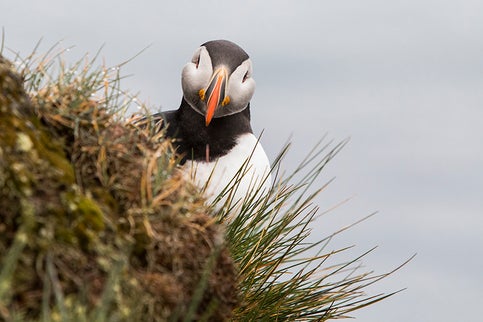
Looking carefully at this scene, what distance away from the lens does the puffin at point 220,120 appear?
694 cm

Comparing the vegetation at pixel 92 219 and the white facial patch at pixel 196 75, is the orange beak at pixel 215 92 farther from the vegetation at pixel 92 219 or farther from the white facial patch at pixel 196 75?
the vegetation at pixel 92 219

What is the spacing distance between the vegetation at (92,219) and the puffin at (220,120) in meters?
2.23

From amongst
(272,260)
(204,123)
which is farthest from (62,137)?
(204,123)

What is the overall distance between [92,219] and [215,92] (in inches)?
141

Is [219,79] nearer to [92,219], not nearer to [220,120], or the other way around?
[220,120]

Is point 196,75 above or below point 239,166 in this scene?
above

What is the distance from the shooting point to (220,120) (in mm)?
7227

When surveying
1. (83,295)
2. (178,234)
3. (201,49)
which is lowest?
(83,295)

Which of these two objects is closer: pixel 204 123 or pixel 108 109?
pixel 108 109

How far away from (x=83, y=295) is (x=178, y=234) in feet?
2.82

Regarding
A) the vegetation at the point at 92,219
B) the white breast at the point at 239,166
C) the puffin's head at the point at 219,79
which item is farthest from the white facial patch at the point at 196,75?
the vegetation at the point at 92,219

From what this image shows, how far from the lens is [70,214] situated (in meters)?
3.27

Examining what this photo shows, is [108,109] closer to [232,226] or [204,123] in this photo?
[232,226]

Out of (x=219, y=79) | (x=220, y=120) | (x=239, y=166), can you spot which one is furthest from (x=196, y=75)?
(x=239, y=166)
